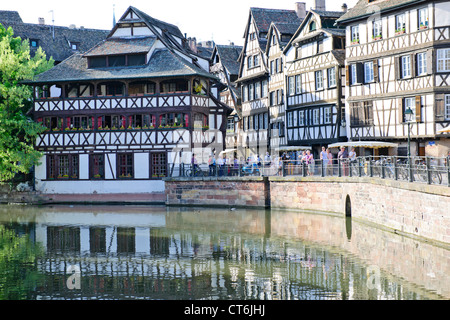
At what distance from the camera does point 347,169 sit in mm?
34000

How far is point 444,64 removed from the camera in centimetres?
3697

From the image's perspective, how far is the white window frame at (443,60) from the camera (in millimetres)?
36906

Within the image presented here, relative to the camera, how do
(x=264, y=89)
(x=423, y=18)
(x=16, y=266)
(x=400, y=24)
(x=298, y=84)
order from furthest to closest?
1. (x=264, y=89)
2. (x=298, y=84)
3. (x=400, y=24)
4. (x=423, y=18)
5. (x=16, y=266)

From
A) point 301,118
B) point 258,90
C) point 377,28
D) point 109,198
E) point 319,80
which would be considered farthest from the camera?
point 258,90

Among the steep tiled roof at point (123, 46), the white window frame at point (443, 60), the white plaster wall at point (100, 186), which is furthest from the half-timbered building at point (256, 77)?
the white window frame at point (443, 60)

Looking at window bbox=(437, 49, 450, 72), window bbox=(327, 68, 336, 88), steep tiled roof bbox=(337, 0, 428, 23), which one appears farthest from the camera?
window bbox=(327, 68, 336, 88)

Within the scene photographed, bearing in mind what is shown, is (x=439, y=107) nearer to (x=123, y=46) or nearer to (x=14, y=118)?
(x=123, y=46)

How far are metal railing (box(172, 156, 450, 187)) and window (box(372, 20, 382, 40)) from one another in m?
7.94

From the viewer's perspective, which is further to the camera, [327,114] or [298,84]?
[298,84]

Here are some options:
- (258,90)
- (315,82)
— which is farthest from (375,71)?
(258,90)

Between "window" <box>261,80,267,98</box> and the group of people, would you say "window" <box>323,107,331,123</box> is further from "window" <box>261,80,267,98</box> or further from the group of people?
"window" <box>261,80,267,98</box>

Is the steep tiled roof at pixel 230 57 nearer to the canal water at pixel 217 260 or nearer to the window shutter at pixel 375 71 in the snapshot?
the window shutter at pixel 375 71

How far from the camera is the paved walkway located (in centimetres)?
4444

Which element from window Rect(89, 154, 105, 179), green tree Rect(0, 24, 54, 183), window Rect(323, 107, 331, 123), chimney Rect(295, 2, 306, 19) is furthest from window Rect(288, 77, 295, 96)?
green tree Rect(0, 24, 54, 183)
